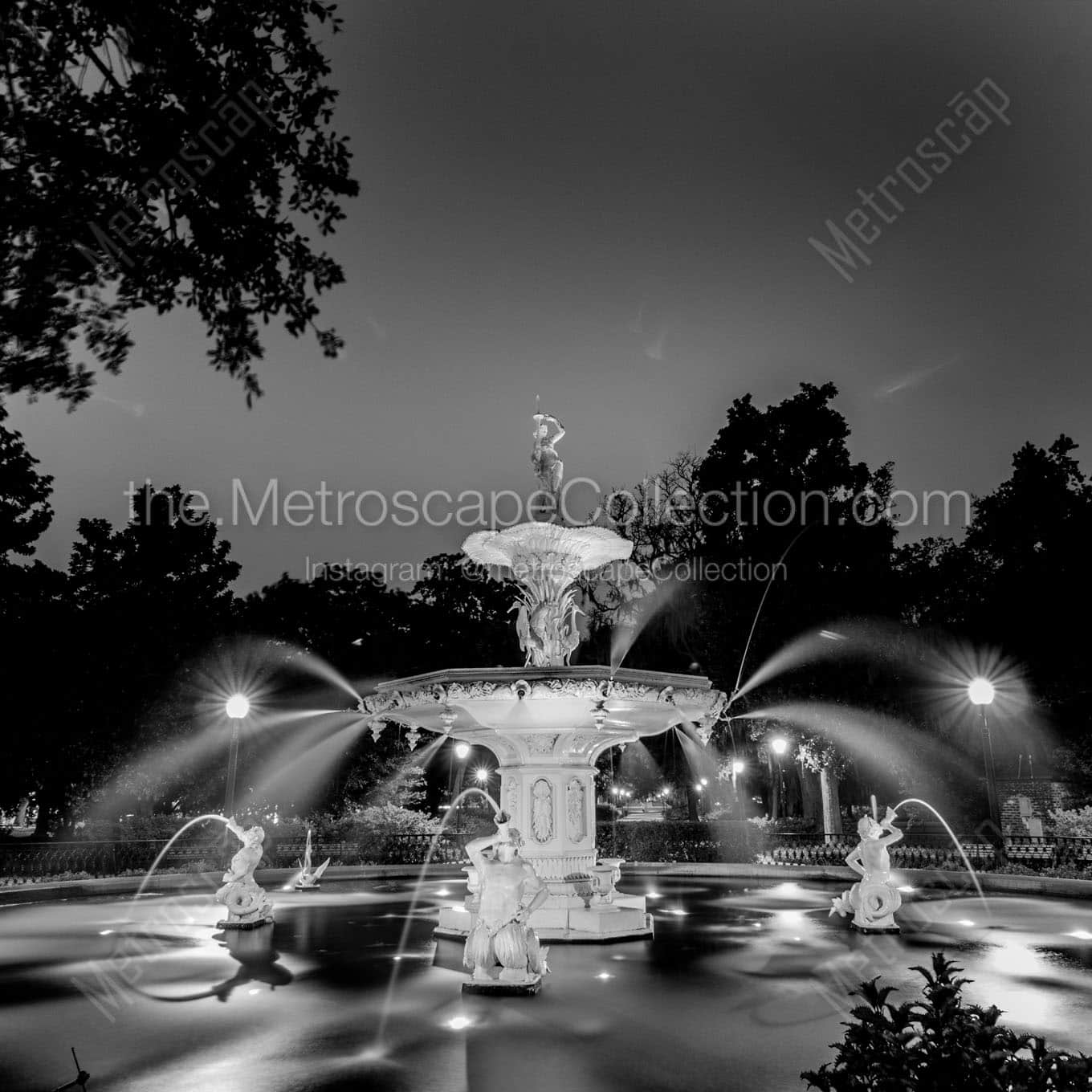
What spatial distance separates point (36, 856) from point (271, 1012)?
1929 cm

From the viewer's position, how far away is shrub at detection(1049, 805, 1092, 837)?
2808 centimetres

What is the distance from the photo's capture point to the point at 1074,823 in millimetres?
29281

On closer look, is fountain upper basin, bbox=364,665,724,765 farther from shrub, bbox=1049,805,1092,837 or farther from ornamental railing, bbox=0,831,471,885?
shrub, bbox=1049,805,1092,837

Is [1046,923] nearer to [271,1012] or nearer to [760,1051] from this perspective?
[760,1051]

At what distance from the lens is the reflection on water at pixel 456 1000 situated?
6.55 meters

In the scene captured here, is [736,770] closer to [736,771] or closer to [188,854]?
[736,771]

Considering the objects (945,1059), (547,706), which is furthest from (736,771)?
(945,1059)

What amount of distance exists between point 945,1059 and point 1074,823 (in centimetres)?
3104

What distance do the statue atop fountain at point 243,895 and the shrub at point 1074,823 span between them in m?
25.2

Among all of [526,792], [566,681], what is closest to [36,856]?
[526,792]

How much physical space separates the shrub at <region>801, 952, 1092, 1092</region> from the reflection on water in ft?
8.14

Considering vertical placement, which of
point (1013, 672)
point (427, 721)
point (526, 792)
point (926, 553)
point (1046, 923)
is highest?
point (926, 553)

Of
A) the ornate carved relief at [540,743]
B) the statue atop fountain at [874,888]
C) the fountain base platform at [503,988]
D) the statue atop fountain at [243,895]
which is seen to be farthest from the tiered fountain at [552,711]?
the fountain base platform at [503,988]

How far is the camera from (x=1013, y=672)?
105 ft
